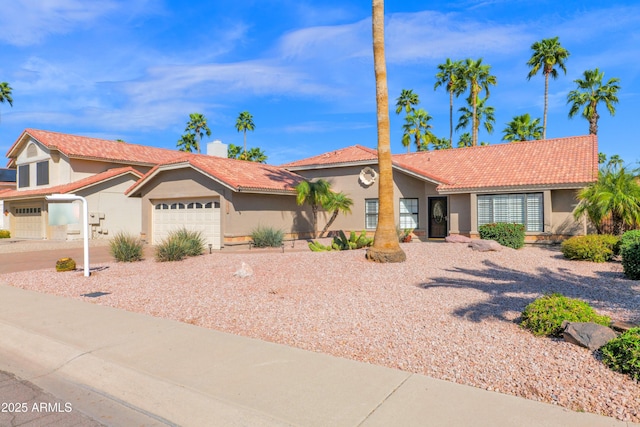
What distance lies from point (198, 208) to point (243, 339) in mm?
15355

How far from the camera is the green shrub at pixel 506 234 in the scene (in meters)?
16.9

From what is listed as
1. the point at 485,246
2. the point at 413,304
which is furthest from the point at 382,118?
the point at 413,304

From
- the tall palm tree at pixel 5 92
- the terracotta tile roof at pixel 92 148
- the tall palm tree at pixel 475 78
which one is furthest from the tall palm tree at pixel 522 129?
the tall palm tree at pixel 5 92

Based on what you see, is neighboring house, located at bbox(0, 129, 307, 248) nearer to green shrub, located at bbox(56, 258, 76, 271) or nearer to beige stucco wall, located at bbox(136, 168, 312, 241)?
beige stucco wall, located at bbox(136, 168, 312, 241)

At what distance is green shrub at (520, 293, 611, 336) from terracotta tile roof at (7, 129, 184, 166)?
28.4 meters

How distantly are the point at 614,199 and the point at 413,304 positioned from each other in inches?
437

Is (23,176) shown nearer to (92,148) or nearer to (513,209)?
(92,148)

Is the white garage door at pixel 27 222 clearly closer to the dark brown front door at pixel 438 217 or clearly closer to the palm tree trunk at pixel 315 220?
the palm tree trunk at pixel 315 220

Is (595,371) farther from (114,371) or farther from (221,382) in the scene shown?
(114,371)

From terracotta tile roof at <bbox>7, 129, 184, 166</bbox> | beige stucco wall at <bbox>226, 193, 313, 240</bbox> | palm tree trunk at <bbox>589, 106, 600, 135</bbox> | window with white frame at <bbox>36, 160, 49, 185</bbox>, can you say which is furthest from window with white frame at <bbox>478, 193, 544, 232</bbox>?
window with white frame at <bbox>36, 160, 49, 185</bbox>

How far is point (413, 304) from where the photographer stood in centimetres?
806

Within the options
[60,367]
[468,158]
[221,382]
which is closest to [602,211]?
[468,158]

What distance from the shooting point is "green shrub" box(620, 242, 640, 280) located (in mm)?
10406

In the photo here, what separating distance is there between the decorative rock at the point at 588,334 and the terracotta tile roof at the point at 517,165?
526 inches
